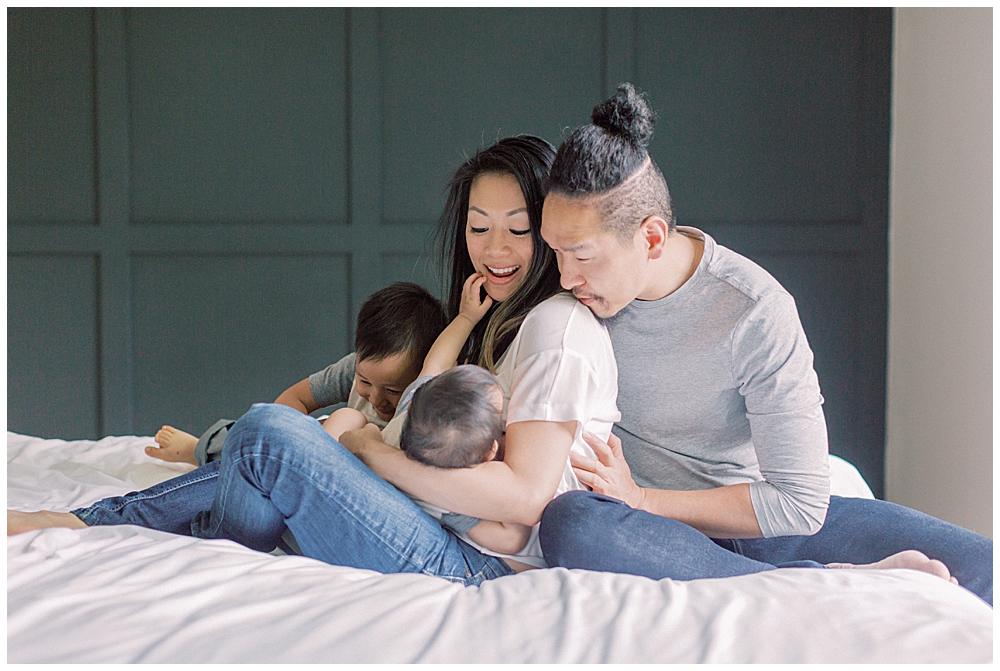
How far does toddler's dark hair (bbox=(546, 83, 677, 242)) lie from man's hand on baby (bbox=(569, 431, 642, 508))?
0.32 meters

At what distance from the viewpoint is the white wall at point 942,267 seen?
93.0 inches

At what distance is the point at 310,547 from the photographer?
3.62ft

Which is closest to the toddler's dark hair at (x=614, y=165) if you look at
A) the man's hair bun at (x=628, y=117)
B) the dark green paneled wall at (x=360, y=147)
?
the man's hair bun at (x=628, y=117)

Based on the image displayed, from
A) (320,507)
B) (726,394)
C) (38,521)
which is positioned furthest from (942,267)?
(38,521)

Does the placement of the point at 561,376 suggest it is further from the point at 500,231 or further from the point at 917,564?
the point at 917,564

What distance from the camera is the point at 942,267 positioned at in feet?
8.57

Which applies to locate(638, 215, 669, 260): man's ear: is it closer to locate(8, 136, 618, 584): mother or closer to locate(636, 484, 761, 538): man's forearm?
locate(8, 136, 618, 584): mother

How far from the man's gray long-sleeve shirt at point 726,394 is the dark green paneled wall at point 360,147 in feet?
5.70

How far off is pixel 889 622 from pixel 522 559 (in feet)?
1.70

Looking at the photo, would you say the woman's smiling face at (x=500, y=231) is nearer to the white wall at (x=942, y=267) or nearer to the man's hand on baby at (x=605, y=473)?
the man's hand on baby at (x=605, y=473)

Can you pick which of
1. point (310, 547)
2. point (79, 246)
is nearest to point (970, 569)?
point (310, 547)

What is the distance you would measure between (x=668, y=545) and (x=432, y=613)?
0.38 metres

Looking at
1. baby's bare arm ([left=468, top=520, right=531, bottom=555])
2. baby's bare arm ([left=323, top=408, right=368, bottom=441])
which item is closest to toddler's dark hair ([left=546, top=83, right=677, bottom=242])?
baby's bare arm ([left=468, top=520, right=531, bottom=555])

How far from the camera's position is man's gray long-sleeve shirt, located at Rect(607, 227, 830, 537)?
3.96ft
